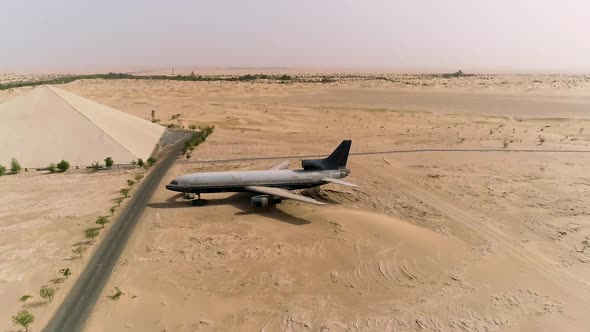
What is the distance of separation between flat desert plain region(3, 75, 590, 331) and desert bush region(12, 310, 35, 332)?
4.21m

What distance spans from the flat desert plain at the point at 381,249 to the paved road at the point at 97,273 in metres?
1.06

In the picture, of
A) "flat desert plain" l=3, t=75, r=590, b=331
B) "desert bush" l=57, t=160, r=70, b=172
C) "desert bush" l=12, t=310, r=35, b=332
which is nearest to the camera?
"desert bush" l=12, t=310, r=35, b=332

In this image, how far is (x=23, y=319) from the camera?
25266 millimetres

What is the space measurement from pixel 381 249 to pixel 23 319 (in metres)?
31.7

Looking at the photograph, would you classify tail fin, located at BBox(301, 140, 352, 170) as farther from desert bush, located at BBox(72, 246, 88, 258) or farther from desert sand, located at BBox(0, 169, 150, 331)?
desert bush, located at BBox(72, 246, 88, 258)

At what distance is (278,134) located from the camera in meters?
88.5

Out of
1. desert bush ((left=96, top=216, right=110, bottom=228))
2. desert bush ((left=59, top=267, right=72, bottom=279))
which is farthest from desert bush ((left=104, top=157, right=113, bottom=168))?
desert bush ((left=59, top=267, right=72, bottom=279))

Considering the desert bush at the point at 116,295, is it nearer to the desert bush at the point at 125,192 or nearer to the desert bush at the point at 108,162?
the desert bush at the point at 125,192

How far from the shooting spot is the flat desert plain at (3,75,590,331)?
91.7 feet

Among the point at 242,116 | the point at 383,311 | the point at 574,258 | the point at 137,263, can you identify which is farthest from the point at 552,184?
the point at 242,116

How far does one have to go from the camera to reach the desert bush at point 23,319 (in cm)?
2527

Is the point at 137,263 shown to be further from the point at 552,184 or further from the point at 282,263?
the point at 552,184

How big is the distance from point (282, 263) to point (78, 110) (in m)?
60.6

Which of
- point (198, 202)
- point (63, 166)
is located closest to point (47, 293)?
point (198, 202)
